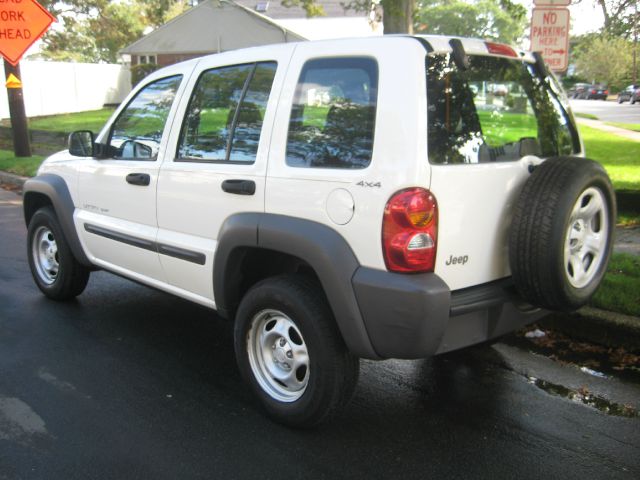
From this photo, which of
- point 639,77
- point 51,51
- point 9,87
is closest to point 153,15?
point 51,51

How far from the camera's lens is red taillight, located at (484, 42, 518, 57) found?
3287 mm

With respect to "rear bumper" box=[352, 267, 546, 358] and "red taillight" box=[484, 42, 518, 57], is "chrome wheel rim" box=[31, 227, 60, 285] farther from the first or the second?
"red taillight" box=[484, 42, 518, 57]

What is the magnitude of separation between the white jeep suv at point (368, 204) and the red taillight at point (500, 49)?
1cm

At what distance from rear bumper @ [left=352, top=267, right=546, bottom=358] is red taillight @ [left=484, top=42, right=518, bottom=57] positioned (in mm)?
1259

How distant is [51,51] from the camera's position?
47.3 metres

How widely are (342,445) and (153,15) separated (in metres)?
45.6

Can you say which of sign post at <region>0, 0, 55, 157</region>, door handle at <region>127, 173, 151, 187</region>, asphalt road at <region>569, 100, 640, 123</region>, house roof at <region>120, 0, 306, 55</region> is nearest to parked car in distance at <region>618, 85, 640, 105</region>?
asphalt road at <region>569, 100, 640, 123</region>

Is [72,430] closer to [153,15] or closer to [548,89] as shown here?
[548,89]

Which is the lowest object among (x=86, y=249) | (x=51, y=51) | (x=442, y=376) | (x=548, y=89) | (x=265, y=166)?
(x=442, y=376)

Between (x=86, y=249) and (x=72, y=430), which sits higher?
(x=86, y=249)

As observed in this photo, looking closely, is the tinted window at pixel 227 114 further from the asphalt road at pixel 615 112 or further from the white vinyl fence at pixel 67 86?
the white vinyl fence at pixel 67 86

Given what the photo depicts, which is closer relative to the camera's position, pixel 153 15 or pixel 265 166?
pixel 265 166

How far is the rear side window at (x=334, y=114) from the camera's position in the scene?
298 centimetres

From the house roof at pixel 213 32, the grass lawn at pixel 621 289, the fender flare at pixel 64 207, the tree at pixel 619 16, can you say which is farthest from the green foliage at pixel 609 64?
the fender flare at pixel 64 207
